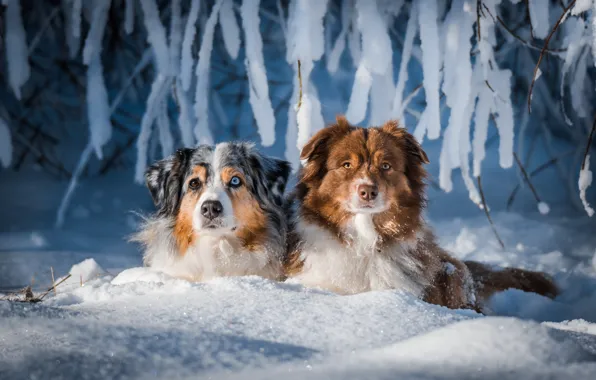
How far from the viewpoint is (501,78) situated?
12.5 ft

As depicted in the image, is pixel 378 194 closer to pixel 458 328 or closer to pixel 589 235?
pixel 458 328

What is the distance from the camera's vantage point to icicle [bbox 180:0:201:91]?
12.8 feet

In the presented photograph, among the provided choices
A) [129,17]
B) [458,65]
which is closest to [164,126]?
[129,17]

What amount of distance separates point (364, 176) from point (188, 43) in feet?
5.17

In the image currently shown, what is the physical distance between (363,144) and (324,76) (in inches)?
151

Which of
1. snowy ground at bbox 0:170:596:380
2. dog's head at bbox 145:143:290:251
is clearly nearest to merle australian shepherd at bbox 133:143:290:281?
dog's head at bbox 145:143:290:251

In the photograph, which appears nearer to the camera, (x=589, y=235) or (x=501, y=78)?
(x=501, y=78)

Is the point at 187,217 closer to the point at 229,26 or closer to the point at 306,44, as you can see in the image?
the point at 306,44

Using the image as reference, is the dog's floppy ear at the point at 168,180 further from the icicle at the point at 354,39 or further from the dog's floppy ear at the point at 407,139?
the icicle at the point at 354,39

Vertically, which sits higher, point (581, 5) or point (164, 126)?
point (581, 5)

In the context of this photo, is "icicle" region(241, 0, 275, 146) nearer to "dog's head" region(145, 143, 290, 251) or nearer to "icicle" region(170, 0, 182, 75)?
"dog's head" region(145, 143, 290, 251)

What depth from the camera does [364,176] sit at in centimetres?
319

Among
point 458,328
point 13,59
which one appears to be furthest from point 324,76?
point 458,328

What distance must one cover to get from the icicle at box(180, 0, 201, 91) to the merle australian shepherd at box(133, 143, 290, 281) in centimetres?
63
